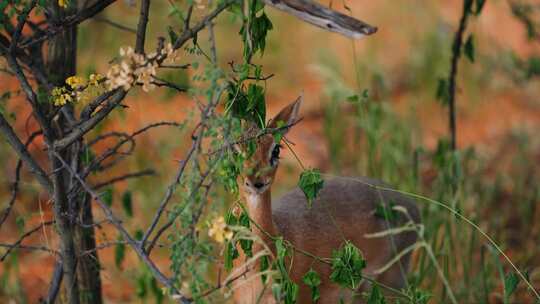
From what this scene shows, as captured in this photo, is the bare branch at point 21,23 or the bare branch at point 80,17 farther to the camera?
the bare branch at point 80,17

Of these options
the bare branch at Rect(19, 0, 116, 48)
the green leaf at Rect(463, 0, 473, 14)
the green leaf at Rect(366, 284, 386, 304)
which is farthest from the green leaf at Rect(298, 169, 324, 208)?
the green leaf at Rect(463, 0, 473, 14)

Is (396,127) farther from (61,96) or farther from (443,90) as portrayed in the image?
(61,96)

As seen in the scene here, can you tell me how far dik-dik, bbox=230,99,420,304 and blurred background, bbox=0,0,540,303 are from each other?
0.70 feet

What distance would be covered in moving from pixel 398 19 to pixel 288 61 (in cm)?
114

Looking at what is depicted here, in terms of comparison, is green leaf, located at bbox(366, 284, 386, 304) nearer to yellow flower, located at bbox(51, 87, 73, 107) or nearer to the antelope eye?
the antelope eye

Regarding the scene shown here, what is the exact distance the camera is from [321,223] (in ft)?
13.5

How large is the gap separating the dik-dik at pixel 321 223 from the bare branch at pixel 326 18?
0.80 meters

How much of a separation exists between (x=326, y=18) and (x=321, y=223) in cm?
174

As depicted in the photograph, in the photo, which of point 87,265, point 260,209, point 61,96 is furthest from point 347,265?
point 87,265

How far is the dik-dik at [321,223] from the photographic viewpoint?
3445mm

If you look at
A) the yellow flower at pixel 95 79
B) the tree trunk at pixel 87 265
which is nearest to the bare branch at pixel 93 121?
the yellow flower at pixel 95 79

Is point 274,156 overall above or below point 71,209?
above

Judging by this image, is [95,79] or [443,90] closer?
[95,79]

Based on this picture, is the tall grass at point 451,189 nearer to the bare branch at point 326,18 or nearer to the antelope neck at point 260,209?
A: the antelope neck at point 260,209
